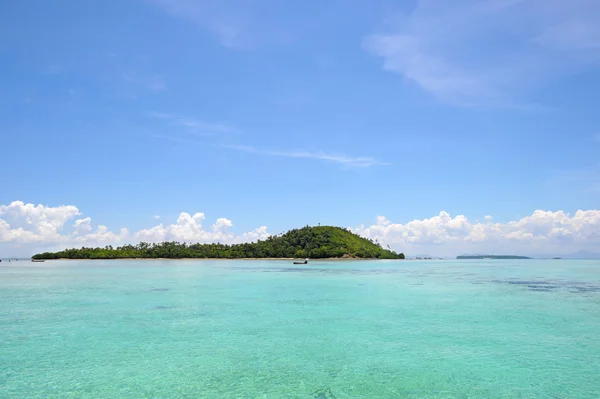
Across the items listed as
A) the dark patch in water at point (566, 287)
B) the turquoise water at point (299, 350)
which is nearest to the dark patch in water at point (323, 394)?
the turquoise water at point (299, 350)

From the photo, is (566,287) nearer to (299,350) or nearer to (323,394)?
(299,350)

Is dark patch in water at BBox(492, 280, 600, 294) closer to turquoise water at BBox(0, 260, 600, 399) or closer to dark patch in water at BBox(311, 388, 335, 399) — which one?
turquoise water at BBox(0, 260, 600, 399)

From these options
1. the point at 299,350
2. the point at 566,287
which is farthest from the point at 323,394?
the point at 566,287

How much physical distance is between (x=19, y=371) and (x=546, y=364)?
21585 mm

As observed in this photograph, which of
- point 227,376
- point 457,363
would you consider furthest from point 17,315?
point 457,363

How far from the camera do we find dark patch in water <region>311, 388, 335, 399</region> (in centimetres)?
1296

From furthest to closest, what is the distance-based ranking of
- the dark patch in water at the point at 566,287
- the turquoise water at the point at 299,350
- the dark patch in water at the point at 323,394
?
the dark patch in water at the point at 566,287 → the turquoise water at the point at 299,350 → the dark patch in water at the point at 323,394

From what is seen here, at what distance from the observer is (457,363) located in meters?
16.7

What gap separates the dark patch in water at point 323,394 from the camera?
12961 millimetres

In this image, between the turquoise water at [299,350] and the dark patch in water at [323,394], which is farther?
the turquoise water at [299,350]

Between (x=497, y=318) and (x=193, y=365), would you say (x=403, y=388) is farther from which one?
(x=497, y=318)

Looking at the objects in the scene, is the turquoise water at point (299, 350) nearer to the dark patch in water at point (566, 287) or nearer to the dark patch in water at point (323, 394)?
the dark patch in water at point (323, 394)

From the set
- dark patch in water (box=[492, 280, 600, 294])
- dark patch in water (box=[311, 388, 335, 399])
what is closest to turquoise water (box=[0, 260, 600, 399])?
dark patch in water (box=[311, 388, 335, 399])

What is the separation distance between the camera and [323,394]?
13.2m
